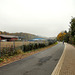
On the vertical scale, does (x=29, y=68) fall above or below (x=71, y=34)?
below

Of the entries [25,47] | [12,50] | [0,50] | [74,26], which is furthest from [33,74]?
[74,26]

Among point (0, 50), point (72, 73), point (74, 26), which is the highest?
point (74, 26)

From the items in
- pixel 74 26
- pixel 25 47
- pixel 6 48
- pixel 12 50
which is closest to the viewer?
pixel 6 48

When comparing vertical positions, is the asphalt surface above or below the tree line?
below

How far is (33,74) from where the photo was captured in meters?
4.01

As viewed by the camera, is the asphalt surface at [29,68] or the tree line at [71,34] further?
the tree line at [71,34]

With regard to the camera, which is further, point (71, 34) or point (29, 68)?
point (71, 34)

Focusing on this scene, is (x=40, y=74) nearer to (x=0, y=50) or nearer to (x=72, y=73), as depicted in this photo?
(x=72, y=73)

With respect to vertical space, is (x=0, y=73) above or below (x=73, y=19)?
below

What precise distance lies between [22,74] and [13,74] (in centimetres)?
47

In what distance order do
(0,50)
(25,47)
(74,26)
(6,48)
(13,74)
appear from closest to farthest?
(13,74), (0,50), (6,48), (25,47), (74,26)

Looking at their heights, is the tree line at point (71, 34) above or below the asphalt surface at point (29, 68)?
above

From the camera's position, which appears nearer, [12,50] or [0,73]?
[0,73]

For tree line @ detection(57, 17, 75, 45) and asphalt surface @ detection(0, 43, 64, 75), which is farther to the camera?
tree line @ detection(57, 17, 75, 45)
